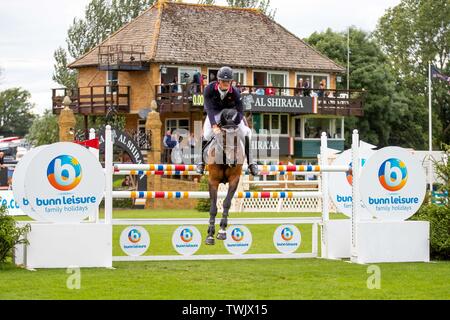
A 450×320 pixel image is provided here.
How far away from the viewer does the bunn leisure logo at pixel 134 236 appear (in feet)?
51.0

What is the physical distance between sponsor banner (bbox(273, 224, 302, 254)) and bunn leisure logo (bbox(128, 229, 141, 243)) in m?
2.32

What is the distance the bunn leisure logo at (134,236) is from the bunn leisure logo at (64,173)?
1481mm

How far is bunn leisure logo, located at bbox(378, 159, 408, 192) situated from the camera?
15.8 metres

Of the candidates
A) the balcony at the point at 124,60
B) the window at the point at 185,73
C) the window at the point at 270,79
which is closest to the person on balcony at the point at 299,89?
the window at the point at 270,79

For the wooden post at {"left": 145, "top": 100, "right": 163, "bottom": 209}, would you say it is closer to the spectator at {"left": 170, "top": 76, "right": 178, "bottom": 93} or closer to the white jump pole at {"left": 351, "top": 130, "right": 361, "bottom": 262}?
the spectator at {"left": 170, "top": 76, "right": 178, "bottom": 93}

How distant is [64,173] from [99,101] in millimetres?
50190

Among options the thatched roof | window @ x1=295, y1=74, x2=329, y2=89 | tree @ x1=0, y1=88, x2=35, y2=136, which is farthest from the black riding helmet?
tree @ x1=0, y1=88, x2=35, y2=136

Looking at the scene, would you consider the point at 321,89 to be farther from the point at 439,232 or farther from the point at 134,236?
the point at 134,236

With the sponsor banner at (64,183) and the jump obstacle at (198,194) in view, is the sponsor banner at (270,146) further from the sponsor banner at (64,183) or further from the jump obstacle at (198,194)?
the sponsor banner at (64,183)

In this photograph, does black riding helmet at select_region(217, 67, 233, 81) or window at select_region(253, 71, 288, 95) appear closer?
black riding helmet at select_region(217, 67, 233, 81)

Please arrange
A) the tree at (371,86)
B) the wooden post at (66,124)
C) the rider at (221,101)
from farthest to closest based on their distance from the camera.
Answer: the tree at (371,86)
the wooden post at (66,124)
the rider at (221,101)

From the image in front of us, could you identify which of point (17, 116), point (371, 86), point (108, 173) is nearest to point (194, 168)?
point (108, 173)

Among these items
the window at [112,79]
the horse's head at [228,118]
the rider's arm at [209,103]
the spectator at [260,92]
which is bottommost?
the horse's head at [228,118]
